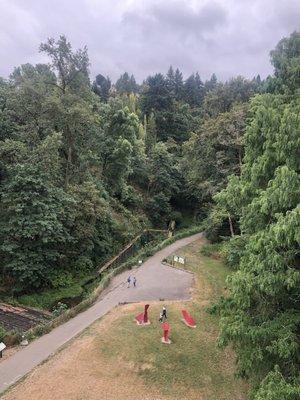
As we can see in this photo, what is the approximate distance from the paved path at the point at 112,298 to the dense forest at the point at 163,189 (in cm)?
344

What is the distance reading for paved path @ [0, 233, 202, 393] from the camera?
16234 millimetres

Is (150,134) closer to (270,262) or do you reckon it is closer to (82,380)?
(82,380)

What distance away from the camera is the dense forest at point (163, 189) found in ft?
34.2

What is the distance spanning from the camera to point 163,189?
45.2m

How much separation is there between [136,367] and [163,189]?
98.7ft

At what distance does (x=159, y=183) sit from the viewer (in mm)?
44719

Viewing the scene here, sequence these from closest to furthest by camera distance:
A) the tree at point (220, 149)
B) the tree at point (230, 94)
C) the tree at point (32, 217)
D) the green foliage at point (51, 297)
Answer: the tree at point (32, 217) → the green foliage at point (51, 297) → the tree at point (220, 149) → the tree at point (230, 94)

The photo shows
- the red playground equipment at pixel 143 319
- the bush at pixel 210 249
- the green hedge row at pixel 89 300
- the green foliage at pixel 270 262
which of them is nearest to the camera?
the green foliage at pixel 270 262

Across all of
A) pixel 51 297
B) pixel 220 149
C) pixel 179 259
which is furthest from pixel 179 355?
pixel 220 149

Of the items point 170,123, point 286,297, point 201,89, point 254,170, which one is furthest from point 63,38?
point 201,89

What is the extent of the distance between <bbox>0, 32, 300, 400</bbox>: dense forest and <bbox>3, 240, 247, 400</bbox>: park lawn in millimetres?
3651

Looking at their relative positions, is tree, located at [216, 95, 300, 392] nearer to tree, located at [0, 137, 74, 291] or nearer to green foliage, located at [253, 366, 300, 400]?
green foliage, located at [253, 366, 300, 400]

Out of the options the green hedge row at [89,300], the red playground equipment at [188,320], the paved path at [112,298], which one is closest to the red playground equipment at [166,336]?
the red playground equipment at [188,320]

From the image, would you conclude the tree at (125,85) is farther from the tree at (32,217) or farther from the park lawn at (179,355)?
the park lawn at (179,355)
